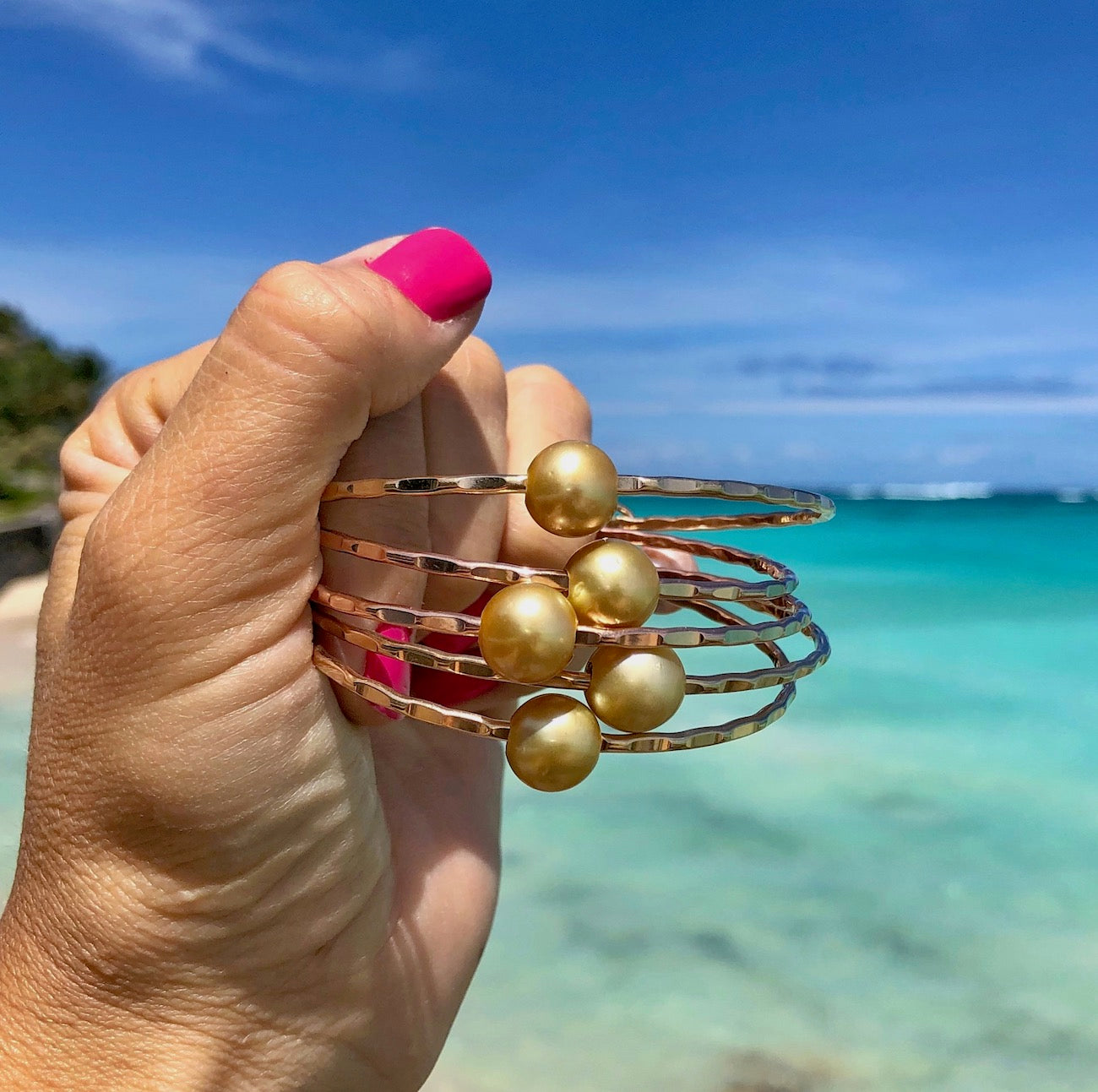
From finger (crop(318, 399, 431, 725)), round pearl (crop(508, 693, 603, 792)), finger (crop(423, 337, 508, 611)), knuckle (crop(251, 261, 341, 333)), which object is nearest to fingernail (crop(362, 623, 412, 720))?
finger (crop(318, 399, 431, 725))

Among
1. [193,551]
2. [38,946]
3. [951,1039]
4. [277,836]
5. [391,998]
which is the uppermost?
[193,551]

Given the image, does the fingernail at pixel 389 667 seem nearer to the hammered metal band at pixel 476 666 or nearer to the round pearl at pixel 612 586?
the hammered metal band at pixel 476 666

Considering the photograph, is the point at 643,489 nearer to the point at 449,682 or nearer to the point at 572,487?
the point at 572,487

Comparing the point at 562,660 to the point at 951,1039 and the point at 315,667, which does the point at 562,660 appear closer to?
the point at 315,667


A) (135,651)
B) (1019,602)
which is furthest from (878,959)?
(1019,602)

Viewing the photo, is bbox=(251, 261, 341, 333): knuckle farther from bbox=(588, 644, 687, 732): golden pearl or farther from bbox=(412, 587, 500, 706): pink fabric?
bbox=(412, 587, 500, 706): pink fabric
